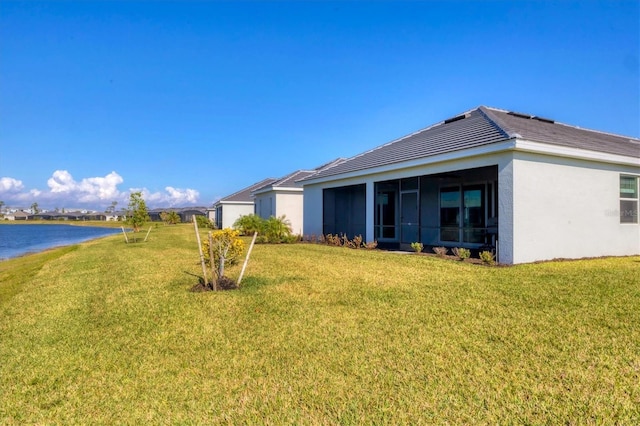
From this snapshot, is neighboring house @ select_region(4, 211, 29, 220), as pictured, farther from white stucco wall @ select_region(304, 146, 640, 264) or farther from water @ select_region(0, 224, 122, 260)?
white stucco wall @ select_region(304, 146, 640, 264)

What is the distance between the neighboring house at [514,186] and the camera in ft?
31.4

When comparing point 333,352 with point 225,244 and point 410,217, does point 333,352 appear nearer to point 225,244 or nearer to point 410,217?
point 225,244

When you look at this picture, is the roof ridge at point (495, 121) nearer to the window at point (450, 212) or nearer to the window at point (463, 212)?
the window at point (463, 212)

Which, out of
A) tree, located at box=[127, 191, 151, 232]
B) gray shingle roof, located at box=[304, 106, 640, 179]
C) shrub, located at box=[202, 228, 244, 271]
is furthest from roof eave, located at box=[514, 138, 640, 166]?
tree, located at box=[127, 191, 151, 232]

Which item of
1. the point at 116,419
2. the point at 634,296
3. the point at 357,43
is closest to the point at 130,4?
the point at 357,43

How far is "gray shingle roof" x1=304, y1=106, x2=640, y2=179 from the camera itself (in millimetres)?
10413

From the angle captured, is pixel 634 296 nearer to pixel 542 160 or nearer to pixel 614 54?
pixel 542 160

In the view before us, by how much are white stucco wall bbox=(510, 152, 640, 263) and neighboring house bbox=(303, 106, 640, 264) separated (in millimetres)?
27

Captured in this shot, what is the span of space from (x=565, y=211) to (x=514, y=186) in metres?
2.26

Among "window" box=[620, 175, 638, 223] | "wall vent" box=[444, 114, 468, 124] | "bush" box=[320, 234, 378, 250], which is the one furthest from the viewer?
"wall vent" box=[444, 114, 468, 124]

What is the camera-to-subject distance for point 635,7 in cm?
1217

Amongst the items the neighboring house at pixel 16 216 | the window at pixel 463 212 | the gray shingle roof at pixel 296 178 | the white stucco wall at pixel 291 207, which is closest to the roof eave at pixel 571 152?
the window at pixel 463 212

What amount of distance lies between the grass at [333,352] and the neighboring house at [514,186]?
229 centimetres

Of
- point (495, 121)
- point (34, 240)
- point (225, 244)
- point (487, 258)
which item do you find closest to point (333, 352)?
point (225, 244)
